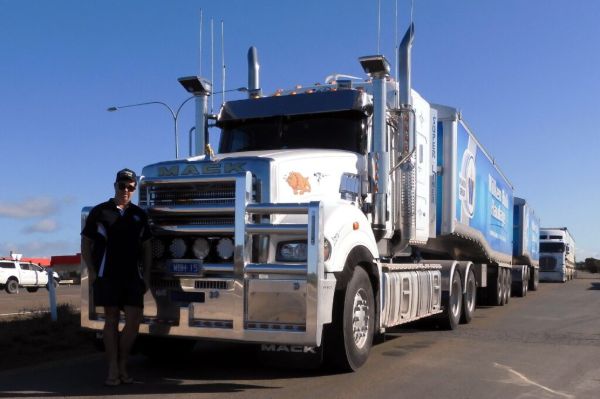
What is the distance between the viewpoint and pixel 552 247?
142ft

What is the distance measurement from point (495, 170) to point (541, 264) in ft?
94.7

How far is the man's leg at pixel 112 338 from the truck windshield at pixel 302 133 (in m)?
3.17

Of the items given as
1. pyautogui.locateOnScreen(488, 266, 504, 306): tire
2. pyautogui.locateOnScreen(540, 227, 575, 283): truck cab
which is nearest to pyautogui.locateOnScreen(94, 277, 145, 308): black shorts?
pyautogui.locateOnScreen(488, 266, 504, 306): tire

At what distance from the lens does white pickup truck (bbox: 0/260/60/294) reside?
3247cm

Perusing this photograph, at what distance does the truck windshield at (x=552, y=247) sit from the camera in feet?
141

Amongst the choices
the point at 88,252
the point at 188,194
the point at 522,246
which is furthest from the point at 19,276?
the point at 188,194

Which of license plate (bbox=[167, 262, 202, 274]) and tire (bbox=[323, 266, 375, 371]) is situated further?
tire (bbox=[323, 266, 375, 371])

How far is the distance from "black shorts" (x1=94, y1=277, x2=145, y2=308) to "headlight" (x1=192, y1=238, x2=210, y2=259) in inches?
26.9

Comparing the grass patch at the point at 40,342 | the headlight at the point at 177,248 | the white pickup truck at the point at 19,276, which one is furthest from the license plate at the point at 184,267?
the white pickup truck at the point at 19,276

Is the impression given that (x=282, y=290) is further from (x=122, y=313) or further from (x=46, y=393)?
(x=46, y=393)

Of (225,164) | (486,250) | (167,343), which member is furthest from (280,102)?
(486,250)

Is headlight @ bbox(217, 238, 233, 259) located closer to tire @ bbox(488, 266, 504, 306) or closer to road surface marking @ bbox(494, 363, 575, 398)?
road surface marking @ bbox(494, 363, 575, 398)

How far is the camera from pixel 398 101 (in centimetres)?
891

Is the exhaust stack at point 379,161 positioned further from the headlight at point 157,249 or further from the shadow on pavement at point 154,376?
the headlight at point 157,249
